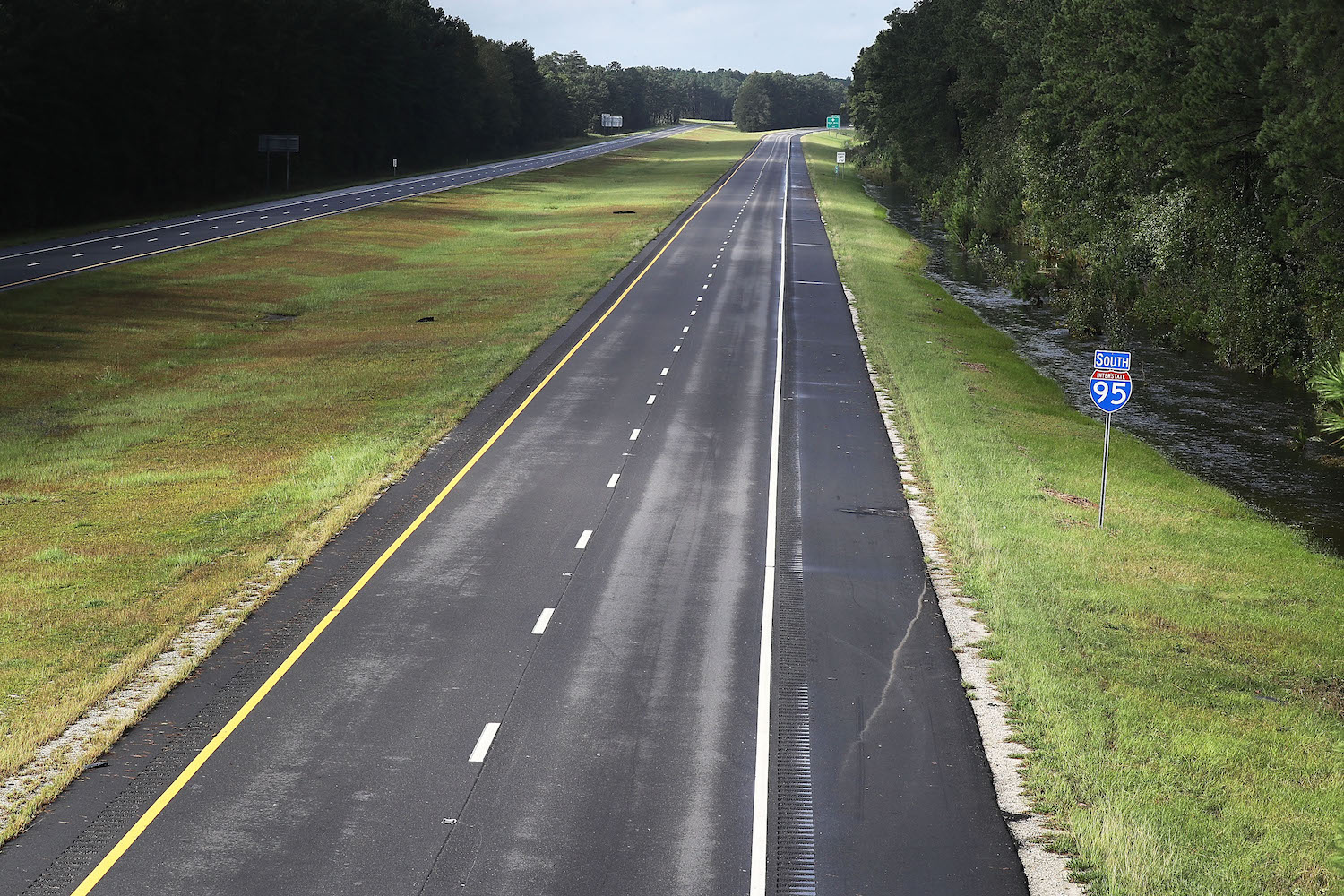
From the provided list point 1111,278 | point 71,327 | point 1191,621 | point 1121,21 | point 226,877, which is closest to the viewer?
point 226,877

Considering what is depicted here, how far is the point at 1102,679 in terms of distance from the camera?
1588cm

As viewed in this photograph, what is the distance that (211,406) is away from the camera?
3231cm

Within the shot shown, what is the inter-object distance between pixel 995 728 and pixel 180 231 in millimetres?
66337

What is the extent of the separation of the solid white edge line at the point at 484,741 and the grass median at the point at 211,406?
446 centimetres

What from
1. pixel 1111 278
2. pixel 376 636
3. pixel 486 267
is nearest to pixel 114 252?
pixel 486 267

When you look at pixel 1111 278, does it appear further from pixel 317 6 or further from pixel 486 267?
pixel 317 6

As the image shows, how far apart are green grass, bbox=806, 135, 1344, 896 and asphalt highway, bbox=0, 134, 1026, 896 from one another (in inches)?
41.0

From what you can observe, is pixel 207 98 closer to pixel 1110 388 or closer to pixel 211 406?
pixel 211 406

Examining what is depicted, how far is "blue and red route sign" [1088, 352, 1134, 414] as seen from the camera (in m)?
23.0

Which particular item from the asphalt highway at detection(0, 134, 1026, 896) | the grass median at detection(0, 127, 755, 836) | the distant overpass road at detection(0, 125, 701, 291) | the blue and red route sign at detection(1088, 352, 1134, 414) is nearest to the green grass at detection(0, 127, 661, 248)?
the distant overpass road at detection(0, 125, 701, 291)

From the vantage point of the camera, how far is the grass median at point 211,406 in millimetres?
17703

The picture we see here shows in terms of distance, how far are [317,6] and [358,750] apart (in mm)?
113371

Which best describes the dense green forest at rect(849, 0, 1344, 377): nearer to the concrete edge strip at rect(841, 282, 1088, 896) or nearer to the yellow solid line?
the concrete edge strip at rect(841, 282, 1088, 896)

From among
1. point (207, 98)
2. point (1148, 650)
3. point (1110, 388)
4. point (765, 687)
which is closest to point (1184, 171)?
point (1110, 388)
